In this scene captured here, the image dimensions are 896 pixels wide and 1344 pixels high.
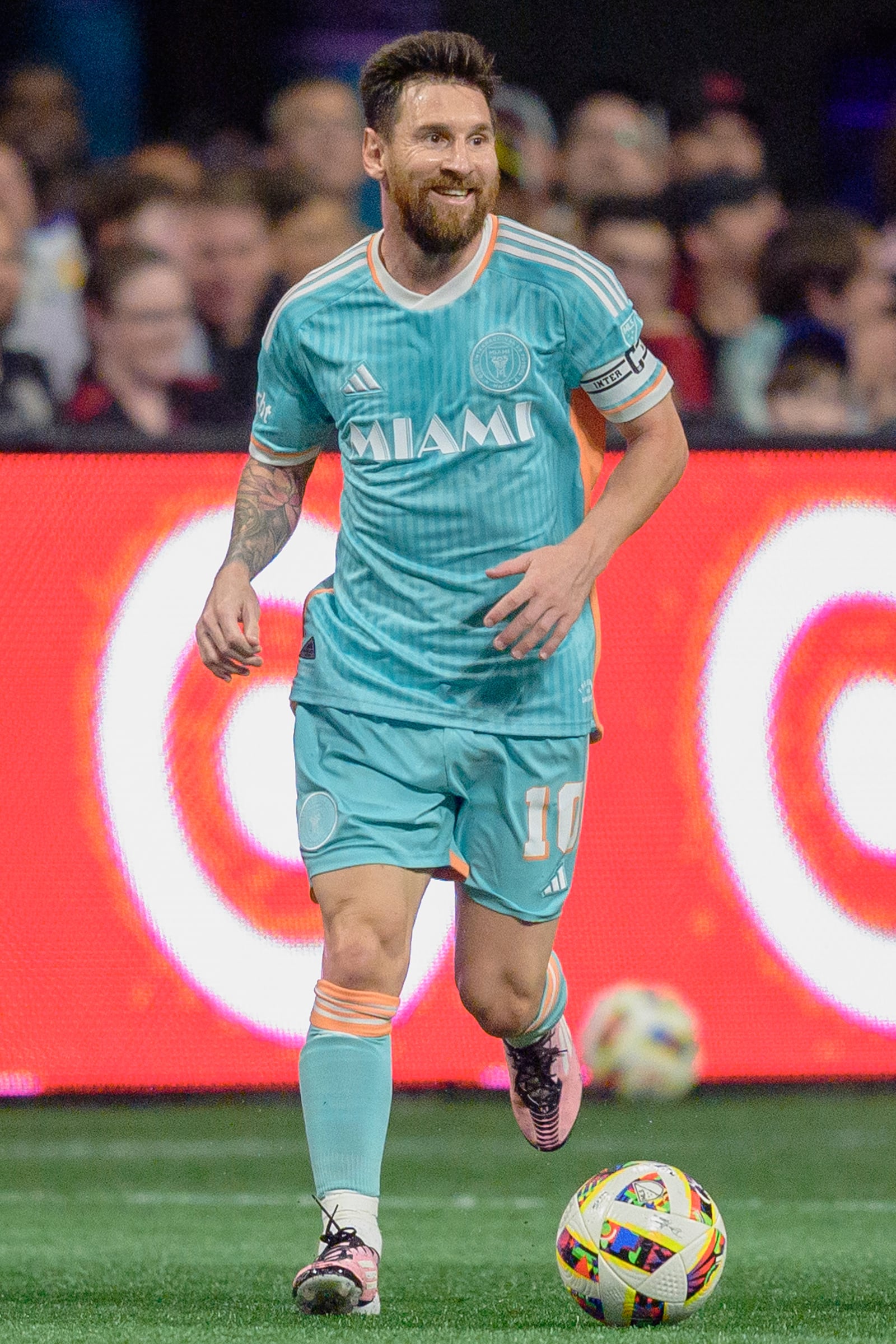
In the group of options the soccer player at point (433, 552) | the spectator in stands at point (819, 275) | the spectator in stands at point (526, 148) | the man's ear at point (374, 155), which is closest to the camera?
the soccer player at point (433, 552)

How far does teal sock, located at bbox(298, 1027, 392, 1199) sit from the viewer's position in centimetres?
410

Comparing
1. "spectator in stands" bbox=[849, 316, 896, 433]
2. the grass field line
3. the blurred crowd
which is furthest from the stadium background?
"spectator in stands" bbox=[849, 316, 896, 433]

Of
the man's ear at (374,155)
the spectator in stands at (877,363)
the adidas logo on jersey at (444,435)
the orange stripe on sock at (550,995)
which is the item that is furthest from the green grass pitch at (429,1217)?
the spectator in stands at (877,363)

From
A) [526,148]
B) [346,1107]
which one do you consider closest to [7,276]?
[526,148]

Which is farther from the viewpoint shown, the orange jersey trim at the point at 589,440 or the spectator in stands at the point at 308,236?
the spectator in stands at the point at 308,236

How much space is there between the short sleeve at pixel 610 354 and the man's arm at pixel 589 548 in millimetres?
40

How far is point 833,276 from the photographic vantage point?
8.55 m

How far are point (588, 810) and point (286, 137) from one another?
407cm

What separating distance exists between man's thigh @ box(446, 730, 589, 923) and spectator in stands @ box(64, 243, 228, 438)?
10.5 feet

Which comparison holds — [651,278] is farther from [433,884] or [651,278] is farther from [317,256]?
[433,884]

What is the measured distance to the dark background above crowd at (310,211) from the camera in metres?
7.54

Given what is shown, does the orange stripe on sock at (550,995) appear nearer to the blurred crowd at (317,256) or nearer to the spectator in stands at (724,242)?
the blurred crowd at (317,256)

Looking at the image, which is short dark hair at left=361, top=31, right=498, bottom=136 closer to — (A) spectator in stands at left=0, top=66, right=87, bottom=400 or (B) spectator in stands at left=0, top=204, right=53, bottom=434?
(B) spectator in stands at left=0, top=204, right=53, bottom=434

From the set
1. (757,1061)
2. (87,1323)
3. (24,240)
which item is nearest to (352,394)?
(87,1323)
